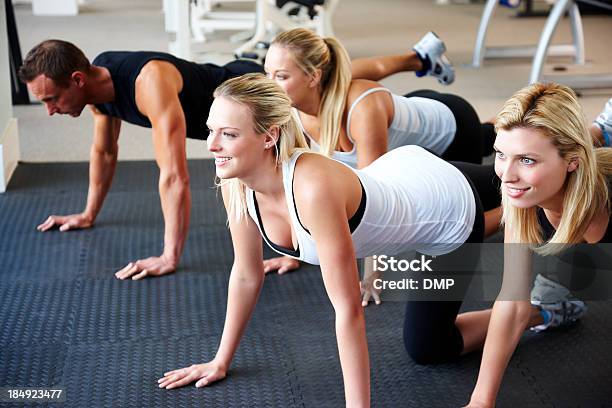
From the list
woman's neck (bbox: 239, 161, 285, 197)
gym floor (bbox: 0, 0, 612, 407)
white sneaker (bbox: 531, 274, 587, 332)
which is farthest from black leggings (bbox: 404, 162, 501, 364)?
woman's neck (bbox: 239, 161, 285, 197)

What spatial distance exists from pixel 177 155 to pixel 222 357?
830mm

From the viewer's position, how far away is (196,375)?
227 cm

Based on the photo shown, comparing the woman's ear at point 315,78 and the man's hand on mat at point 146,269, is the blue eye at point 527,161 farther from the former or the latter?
the man's hand on mat at point 146,269

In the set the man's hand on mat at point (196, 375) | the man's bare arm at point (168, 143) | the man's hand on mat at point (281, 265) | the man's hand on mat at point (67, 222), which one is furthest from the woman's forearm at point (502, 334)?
the man's hand on mat at point (67, 222)

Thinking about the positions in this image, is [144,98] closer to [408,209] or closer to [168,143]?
[168,143]

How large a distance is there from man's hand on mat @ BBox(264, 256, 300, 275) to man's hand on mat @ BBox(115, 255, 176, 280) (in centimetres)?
33

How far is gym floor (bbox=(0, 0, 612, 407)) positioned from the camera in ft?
7.34

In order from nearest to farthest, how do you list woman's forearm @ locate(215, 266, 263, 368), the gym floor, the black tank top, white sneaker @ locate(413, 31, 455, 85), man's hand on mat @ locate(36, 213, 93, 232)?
woman's forearm @ locate(215, 266, 263, 368) < the gym floor < the black tank top < man's hand on mat @ locate(36, 213, 93, 232) < white sneaker @ locate(413, 31, 455, 85)

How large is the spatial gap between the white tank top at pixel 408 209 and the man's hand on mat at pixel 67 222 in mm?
1486

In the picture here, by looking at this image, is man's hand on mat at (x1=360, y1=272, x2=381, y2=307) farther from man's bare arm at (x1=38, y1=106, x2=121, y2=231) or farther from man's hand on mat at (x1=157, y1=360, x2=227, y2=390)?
man's bare arm at (x1=38, y1=106, x2=121, y2=231)

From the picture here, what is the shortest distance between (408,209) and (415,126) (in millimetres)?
777

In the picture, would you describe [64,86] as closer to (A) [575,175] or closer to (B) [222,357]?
(B) [222,357]

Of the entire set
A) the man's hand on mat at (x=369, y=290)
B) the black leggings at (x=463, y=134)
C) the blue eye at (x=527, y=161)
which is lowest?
the man's hand on mat at (x=369, y=290)

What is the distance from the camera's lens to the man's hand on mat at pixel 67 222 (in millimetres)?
3328
